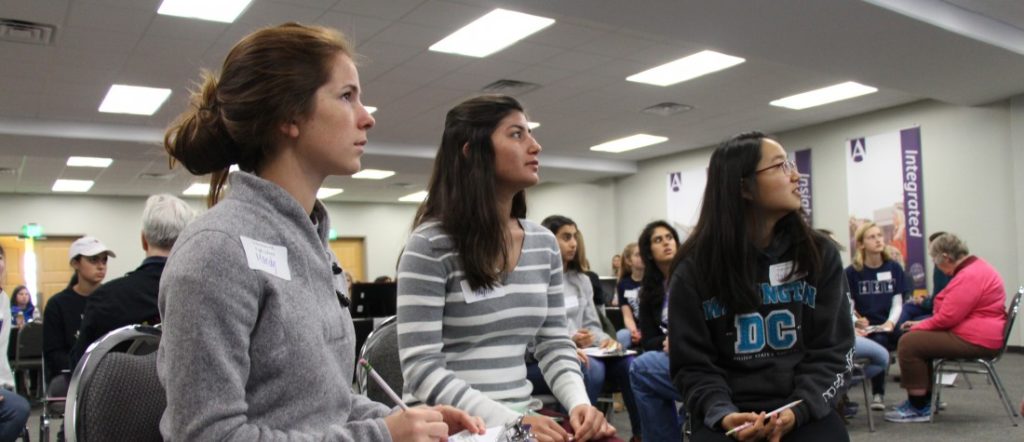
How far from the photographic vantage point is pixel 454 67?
732 cm

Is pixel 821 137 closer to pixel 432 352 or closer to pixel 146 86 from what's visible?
pixel 146 86

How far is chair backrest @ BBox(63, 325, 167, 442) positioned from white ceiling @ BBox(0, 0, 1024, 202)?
4.42 metres

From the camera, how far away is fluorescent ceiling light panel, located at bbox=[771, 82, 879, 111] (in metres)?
8.78

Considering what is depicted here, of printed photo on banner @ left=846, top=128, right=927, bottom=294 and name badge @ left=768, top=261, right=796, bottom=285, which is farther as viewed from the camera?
printed photo on banner @ left=846, top=128, right=927, bottom=294

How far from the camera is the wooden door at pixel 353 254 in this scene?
18516mm

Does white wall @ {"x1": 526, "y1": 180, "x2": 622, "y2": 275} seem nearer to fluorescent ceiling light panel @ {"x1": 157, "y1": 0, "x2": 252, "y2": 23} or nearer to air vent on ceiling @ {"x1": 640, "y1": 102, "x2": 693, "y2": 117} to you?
air vent on ceiling @ {"x1": 640, "y1": 102, "x2": 693, "y2": 117}

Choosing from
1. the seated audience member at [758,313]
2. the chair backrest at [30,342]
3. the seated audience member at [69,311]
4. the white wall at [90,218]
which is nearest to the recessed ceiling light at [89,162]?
the white wall at [90,218]

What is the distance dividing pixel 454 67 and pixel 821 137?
6.12 m

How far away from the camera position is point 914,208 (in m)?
9.65

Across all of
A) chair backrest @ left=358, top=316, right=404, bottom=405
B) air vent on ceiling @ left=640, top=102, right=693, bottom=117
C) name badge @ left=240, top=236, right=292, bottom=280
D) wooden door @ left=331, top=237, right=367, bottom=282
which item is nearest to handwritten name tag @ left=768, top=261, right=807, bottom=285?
chair backrest @ left=358, top=316, right=404, bottom=405

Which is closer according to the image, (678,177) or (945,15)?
(945,15)

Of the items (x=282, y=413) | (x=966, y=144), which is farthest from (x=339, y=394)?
(x=966, y=144)

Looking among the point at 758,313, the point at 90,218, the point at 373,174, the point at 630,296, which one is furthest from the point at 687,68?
the point at 90,218

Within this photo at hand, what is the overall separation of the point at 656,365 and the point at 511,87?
5243 mm
